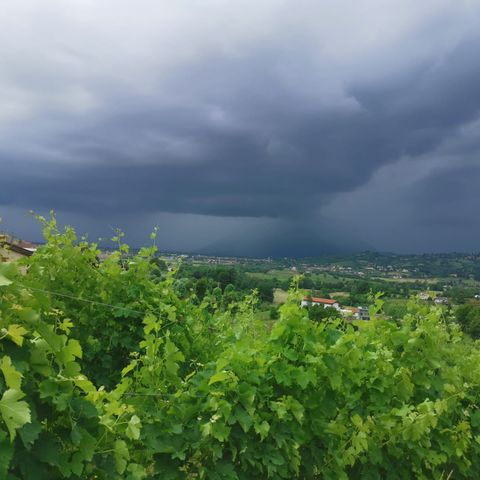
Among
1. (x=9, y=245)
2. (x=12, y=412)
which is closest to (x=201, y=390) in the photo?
(x=12, y=412)

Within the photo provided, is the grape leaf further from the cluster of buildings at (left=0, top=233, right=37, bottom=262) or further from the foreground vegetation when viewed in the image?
the cluster of buildings at (left=0, top=233, right=37, bottom=262)

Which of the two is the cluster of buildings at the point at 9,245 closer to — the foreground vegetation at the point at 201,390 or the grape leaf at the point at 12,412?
the foreground vegetation at the point at 201,390

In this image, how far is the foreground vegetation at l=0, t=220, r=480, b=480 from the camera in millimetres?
2441

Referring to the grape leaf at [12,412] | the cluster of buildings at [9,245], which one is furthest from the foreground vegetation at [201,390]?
the cluster of buildings at [9,245]

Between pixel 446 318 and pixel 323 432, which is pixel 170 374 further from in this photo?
pixel 446 318

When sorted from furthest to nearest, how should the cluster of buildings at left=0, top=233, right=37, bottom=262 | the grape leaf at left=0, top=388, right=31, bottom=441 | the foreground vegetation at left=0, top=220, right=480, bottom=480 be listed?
the cluster of buildings at left=0, top=233, right=37, bottom=262
the foreground vegetation at left=0, top=220, right=480, bottom=480
the grape leaf at left=0, top=388, right=31, bottom=441

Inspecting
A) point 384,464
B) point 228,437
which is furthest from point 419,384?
point 228,437

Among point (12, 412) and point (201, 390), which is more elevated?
point (12, 412)

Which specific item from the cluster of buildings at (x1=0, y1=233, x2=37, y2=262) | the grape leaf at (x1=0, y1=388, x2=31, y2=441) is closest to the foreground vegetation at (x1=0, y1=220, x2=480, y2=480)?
the grape leaf at (x1=0, y1=388, x2=31, y2=441)

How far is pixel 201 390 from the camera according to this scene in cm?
391

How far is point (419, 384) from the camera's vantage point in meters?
5.52

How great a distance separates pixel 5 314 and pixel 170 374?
74.5 inches

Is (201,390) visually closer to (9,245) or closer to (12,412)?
(12,412)

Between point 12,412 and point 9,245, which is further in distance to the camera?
point 9,245
